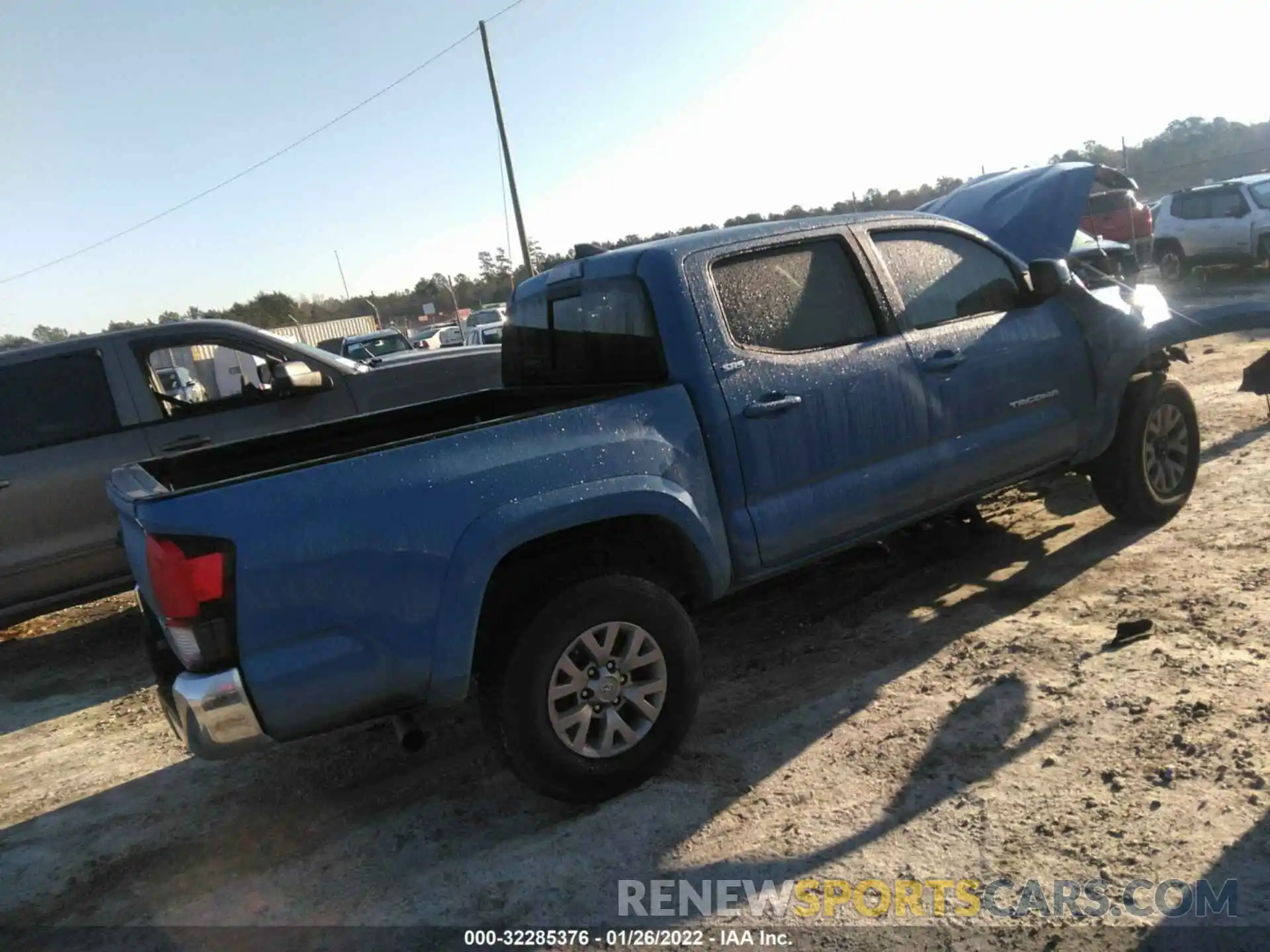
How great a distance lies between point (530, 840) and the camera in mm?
2984

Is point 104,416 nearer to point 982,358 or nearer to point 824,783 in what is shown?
point 824,783

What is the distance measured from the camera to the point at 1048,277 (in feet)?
14.5

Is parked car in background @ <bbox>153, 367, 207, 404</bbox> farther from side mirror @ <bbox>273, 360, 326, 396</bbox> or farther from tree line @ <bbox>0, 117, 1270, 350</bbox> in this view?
tree line @ <bbox>0, 117, 1270, 350</bbox>

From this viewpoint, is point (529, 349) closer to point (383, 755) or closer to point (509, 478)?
point (509, 478)

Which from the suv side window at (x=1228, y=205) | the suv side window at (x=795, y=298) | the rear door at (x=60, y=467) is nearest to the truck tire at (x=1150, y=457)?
the suv side window at (x=795, y=298)

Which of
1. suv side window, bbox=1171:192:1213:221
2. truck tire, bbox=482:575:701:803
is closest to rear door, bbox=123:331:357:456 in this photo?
truck tire, bbox=482:575:701:803

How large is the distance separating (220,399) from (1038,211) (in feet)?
19.4

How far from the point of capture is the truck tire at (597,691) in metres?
2.90

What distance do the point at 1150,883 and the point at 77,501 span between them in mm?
5584

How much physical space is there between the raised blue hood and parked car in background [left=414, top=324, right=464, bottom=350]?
1963 centimetres

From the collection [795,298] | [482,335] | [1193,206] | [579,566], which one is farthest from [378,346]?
[1193,206]

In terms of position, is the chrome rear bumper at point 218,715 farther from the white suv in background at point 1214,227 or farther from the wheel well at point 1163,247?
the wheel well at point 1163,247

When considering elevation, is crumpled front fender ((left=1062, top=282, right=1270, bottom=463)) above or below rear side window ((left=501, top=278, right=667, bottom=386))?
below

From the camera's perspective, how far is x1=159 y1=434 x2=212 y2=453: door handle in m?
5.54
